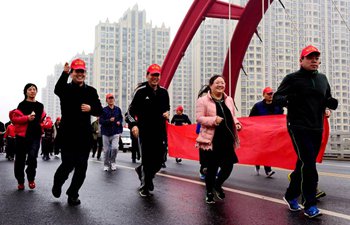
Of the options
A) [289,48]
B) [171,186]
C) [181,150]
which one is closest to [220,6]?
[289,48]

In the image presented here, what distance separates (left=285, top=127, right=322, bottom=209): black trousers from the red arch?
19.0 m

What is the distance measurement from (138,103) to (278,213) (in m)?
2.40

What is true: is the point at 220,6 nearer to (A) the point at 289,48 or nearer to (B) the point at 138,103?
(A) the point at 289,48

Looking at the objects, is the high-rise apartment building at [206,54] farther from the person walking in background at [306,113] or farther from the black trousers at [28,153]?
the person walking in background at [306,113]

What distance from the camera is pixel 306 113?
14.0ft

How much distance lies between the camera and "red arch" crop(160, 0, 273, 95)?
22938 millimetres

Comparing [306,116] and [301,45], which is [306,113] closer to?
[306,116]

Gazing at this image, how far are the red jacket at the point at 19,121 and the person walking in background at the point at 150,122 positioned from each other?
6.28 feet

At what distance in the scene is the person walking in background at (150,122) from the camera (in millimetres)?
5559

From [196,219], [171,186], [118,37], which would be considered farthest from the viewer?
[118,37]

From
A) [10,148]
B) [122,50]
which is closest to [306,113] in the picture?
[10,148]

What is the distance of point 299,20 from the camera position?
34.1m

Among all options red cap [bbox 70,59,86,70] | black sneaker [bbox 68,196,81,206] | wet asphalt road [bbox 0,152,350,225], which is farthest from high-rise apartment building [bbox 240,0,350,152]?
black sneaker [bbox 68,196,81,206]

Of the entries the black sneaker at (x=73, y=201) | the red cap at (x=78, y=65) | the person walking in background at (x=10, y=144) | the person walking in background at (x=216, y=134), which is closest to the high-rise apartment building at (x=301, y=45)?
the person walking in background at (x=10, y=144)
